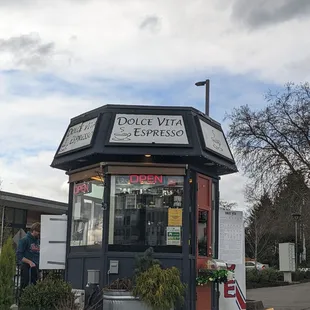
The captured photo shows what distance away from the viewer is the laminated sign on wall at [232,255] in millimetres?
10398

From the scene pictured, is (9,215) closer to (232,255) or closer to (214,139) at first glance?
(232,255)

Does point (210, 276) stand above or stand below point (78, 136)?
below

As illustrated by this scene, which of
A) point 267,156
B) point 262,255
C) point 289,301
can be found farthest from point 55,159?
point 262,255

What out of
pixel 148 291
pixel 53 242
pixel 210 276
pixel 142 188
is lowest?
pixel 148 291

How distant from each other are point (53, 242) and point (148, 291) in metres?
2.67

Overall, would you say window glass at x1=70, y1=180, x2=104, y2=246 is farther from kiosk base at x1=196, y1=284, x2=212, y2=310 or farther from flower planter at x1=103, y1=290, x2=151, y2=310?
kiosk base at x1=196, y1=284, x2=212, y2=310

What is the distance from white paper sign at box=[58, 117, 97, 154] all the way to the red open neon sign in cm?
97

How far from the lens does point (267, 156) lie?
2905 centimetres

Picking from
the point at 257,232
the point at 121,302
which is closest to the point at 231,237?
the point at 121,302

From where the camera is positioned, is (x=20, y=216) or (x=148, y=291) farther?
(x=20, y=216)

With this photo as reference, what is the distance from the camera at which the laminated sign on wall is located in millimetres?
10398

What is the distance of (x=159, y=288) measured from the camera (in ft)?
27.0

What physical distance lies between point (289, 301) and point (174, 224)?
9.92 m

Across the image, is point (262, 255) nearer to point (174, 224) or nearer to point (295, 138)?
point (295, 138)
